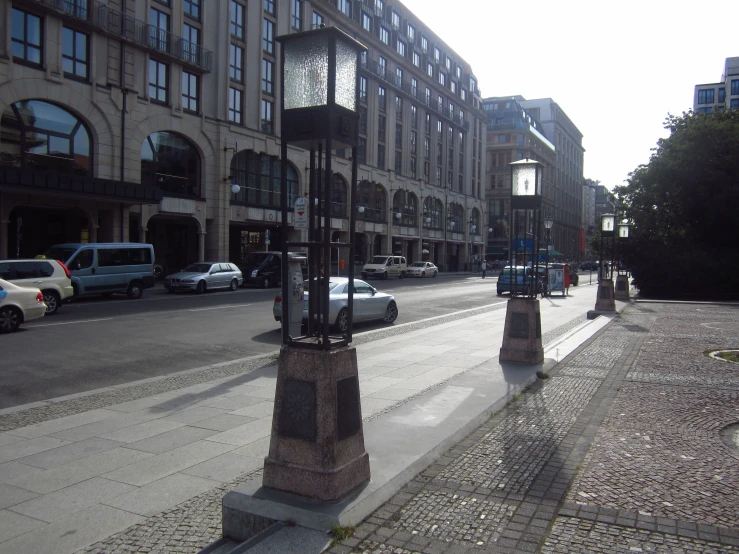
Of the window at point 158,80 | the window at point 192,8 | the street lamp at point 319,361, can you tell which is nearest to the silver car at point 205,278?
the window at point 158,80

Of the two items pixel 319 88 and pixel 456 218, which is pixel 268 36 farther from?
pixel 319 88

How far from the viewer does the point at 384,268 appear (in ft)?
148

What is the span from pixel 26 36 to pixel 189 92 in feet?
31.2

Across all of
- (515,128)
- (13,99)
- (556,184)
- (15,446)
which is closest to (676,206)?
(13,99)

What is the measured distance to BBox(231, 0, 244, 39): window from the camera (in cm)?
3691

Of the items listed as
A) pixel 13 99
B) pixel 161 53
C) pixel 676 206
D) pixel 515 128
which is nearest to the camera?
pixel 13 99

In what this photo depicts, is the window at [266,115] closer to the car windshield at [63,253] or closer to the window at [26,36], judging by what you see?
the window at [26,36]

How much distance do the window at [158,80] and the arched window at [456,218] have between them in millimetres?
42438

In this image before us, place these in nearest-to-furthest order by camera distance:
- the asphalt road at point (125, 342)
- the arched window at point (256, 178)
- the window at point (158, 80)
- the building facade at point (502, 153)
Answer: the asphalt road at point (125, 342) → the window at point (158, 80) → the arched window at point (256, 178) → the building facade at point (502, 153)

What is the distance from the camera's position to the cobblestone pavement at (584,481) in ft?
12.0

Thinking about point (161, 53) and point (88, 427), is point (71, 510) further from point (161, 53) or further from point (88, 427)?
point (161, 53)

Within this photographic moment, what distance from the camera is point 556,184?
112m

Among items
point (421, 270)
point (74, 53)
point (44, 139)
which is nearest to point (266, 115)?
point (74, 53)

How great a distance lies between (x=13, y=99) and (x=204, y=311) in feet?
48.4
